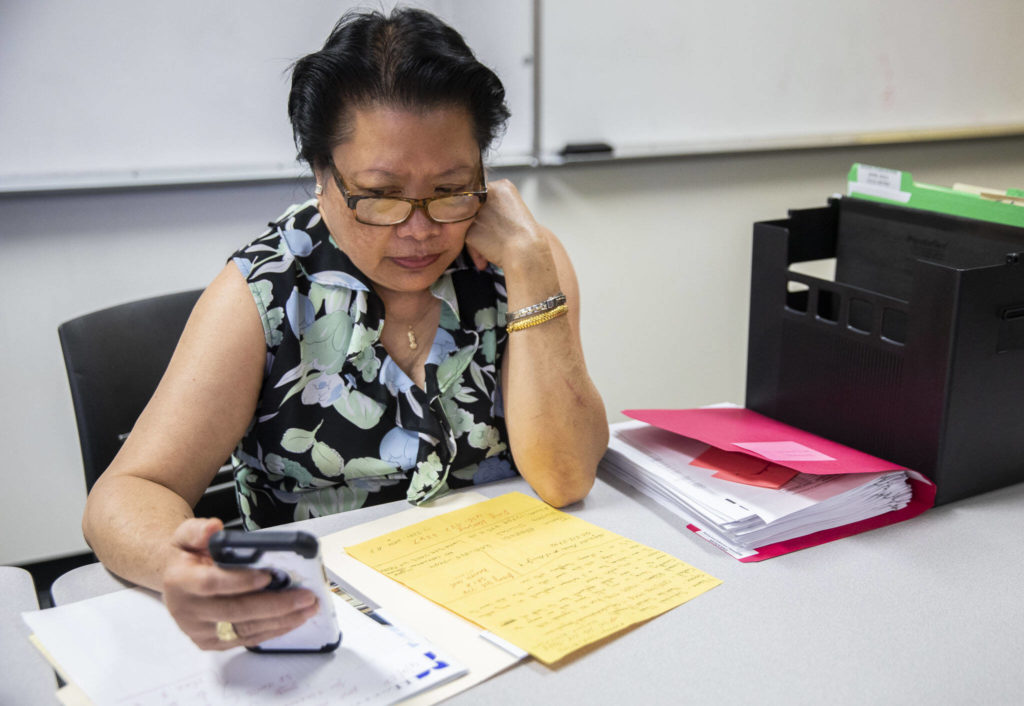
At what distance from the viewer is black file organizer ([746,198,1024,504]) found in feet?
3.56

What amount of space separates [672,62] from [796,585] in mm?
1956

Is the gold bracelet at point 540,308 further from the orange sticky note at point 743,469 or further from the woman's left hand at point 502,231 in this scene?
the orange sticky note at point 743,469

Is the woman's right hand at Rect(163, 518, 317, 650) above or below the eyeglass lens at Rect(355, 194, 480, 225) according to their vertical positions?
below

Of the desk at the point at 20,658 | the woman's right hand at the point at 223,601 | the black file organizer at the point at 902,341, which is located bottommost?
the desk at the point at 20,658

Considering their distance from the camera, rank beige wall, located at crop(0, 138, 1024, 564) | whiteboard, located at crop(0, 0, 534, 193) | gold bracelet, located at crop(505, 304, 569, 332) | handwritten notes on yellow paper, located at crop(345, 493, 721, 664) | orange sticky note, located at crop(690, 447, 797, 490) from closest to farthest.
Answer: handwritten notes on yellow paper, located at crop(345, 493, 721, 664) < orange sticky note, located at crop(690, 447, 797, 490) < gold bracelet, located at crop(505, 304, 569, 332) < whiteboard, located at crop(0, 0, 534, 193) < beige wall, located at crop(0, 138, 1024, 564)

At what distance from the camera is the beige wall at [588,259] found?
210 cm

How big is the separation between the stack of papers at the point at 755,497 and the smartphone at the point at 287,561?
474 mm

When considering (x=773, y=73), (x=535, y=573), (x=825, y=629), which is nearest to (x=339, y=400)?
(x=535, y=573)

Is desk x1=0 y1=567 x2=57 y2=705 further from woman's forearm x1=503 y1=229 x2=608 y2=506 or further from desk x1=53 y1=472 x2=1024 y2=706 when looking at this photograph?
woman's forearm x1=503 y1=229 x2=608 y2=506

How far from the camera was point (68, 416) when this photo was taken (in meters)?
2.18

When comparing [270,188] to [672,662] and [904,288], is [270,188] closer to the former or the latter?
[904,288]

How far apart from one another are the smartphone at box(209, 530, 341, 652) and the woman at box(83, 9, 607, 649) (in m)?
0.25

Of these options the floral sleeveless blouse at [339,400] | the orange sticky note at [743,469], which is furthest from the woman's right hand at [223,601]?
the orange sticky note at [743,469]

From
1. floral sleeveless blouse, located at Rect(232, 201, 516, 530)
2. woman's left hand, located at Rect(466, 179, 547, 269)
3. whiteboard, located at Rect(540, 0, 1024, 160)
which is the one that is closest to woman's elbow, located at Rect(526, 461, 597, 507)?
floral sleeveless blouse, located at Rect(232, 201, 516, 530)
